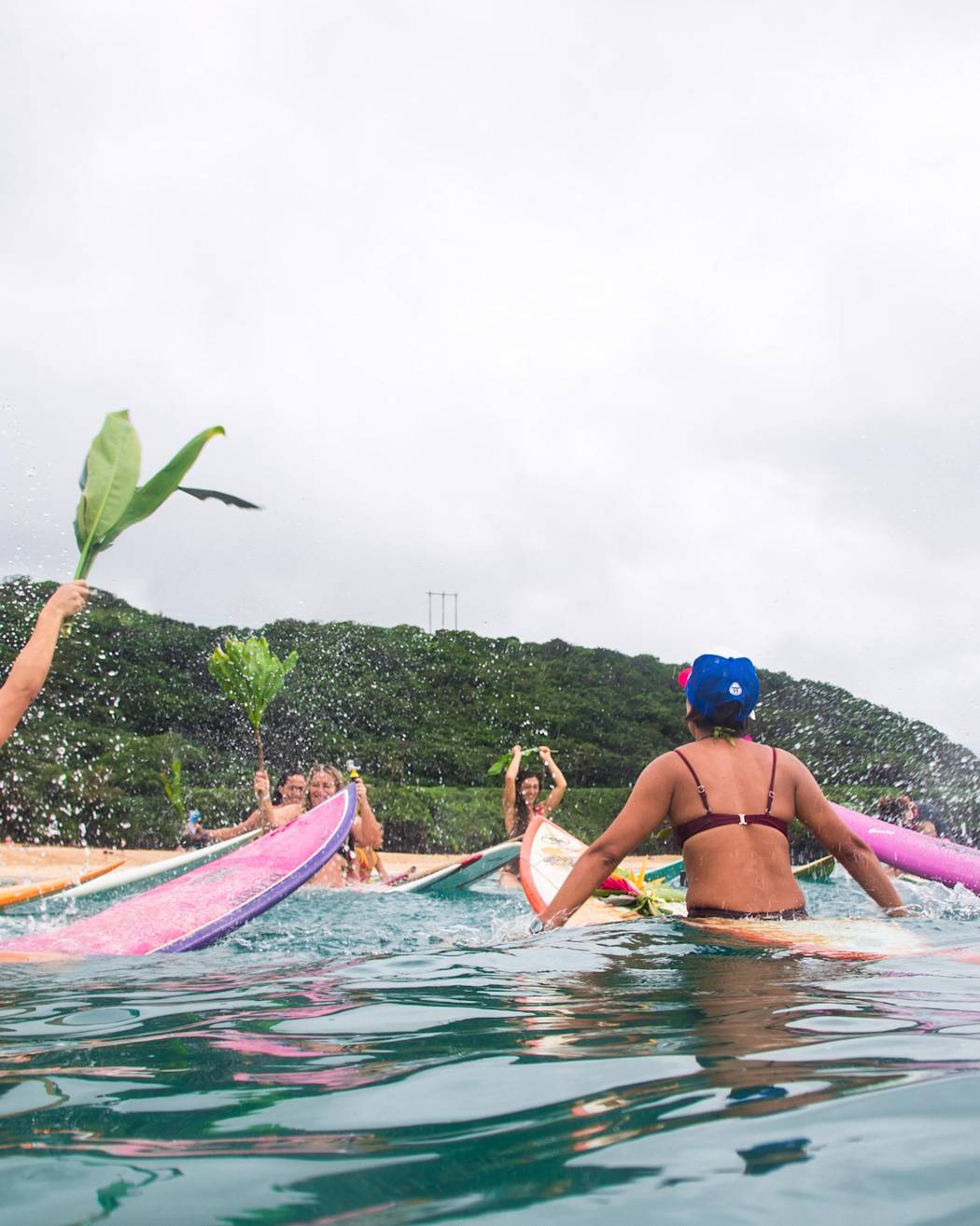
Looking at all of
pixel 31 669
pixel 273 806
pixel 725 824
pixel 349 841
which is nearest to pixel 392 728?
pixel 273 806

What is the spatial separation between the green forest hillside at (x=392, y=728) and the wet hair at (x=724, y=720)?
1653 centimetres

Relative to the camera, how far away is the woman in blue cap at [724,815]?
13.0ft

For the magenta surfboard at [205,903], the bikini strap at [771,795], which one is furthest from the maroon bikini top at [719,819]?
the magenta surfboard at [205,903]

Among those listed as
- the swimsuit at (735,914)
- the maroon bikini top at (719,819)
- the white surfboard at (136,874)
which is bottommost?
the white surfboard at (136,874)

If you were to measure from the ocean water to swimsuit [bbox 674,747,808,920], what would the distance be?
363mm

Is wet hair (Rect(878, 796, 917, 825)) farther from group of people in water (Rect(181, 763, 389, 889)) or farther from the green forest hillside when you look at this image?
the green forest hillside

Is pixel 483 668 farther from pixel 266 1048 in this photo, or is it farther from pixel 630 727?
pixel 266 1048

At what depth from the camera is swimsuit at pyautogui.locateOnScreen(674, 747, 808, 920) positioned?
13.0 feet

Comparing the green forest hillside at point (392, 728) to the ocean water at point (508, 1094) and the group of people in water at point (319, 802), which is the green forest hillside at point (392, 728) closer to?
the group of people in water at point (319, 802)

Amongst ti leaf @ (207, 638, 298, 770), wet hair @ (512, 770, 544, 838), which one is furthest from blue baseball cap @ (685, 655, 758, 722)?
ti leaf @ (207, 638, 298, 770)

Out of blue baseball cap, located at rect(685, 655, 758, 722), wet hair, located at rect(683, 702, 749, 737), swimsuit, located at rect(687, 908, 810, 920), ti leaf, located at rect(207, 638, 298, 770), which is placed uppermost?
ti leaf, located at rect(207, 638, 298, 770)

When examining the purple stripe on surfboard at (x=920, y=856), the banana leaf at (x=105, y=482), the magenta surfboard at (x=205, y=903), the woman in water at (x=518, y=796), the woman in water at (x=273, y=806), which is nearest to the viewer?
the magenta surfboard at (x=205, y=903)

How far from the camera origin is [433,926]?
23.0 ft

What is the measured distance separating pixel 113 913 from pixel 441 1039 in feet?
11.5
